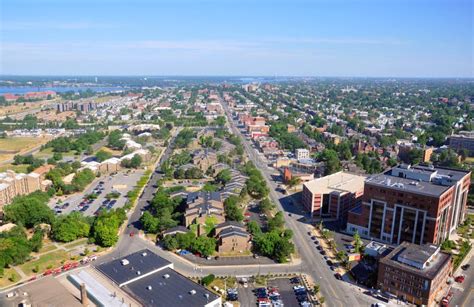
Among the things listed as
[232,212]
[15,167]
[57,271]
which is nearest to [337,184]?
[232,212]

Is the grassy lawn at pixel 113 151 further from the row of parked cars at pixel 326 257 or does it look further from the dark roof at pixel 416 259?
the dark roof at pixel 416 259

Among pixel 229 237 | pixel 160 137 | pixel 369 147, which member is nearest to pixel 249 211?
pixel 229 237

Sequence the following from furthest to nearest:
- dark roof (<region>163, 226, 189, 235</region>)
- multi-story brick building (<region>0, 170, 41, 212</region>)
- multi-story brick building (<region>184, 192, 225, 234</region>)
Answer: multi-story brick building (<region>0, 170, 41, 212</region>)
multi-story brick building (<region>184, 192, 225, 234</region>)
dark roof (<region>163, 226, 189, 235</region>)

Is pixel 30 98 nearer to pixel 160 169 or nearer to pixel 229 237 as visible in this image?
pixel 160 169

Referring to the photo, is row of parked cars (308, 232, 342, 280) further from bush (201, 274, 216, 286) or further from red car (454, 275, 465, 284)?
bush (201, 274, 216, 286)

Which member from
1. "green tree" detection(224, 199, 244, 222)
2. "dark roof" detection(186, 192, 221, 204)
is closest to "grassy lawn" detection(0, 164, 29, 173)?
"dark roof" detection(186, 192, 221, 204)

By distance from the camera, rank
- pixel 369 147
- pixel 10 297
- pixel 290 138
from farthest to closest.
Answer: pixel 290 138 → pixel 369 147 → pixel 10 297

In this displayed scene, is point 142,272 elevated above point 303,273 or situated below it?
above
